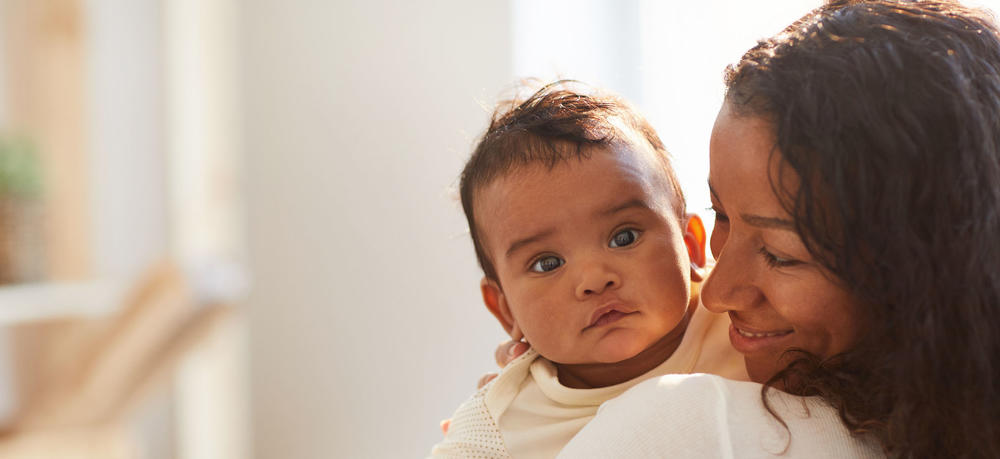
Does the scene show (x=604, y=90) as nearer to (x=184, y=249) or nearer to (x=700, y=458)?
(x=700, y=458)

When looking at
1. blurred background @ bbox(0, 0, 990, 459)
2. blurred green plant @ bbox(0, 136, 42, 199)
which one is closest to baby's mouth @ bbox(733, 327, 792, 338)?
blurred background @ bbox(0, 0, 990, 459)

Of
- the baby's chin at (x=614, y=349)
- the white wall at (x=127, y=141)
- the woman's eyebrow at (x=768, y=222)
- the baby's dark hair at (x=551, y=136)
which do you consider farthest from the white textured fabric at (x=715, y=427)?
the white wall at (x=127, y=141)

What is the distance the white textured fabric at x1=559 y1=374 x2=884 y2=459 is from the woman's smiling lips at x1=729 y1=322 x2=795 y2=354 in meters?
0.09

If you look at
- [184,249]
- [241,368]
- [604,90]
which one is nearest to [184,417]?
[241,368]

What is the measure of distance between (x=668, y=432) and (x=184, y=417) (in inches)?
104

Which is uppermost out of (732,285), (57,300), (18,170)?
(732,285)

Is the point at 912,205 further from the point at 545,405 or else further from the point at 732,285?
the point at 545,405

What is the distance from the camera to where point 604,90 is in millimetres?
1149

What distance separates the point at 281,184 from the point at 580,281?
7.46ft

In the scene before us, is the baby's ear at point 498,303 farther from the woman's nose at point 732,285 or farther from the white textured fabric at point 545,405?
the woman's nose at point 732,285

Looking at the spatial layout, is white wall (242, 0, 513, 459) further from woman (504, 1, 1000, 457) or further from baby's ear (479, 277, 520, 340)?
woman (504, 1, 1000, 457)

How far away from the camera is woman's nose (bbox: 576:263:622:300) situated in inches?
37.7

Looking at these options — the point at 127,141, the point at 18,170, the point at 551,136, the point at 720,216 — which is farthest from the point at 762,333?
the point at 127,141

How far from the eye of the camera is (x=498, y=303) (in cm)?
117
